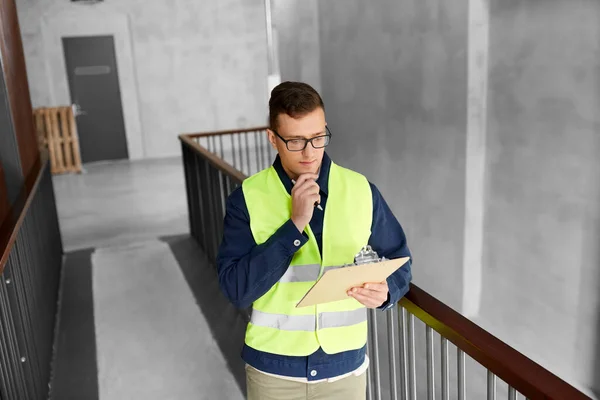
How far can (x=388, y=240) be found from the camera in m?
1.75

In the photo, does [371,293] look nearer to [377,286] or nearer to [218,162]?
[377,286]

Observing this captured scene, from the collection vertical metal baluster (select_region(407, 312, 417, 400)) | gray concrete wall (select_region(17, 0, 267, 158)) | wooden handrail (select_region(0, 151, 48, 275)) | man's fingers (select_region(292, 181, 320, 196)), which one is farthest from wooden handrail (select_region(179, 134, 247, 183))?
gray concrete wall (select_region(17, 0, 267, 158))

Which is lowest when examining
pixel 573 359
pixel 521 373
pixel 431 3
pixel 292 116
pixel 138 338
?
pixel 573 359

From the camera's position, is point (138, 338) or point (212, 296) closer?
point (138, 338)

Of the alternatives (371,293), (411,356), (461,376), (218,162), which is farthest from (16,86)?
(461,376)

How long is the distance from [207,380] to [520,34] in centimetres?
304

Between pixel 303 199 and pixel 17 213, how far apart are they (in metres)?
2.52

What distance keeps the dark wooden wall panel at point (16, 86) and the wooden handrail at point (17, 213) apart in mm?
74

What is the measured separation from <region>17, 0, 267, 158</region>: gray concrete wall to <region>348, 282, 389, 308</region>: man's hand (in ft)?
35.7

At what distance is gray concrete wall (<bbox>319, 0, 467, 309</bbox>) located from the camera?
185 inches

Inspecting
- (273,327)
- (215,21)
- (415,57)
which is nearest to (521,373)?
(273,327)

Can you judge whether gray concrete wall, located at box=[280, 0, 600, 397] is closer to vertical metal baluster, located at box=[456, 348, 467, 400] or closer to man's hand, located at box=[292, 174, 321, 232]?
vertical metal baluster, located at box=[456, 348, 467, 400]

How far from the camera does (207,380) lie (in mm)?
3631

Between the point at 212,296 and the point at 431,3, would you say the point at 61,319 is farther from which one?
the point at 431,3
